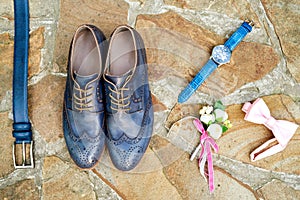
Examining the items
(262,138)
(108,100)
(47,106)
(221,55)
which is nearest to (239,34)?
(221,55)

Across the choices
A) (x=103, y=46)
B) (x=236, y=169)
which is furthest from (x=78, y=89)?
(x=236, y=169)

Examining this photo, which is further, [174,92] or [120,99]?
[174,92]

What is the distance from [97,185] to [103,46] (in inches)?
18.3

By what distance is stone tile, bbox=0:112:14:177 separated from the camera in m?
1.37

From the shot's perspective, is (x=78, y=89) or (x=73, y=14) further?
(x=73, y=14)

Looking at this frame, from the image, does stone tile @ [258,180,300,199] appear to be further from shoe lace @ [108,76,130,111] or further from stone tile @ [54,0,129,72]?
stone tile @ [54,0,129,72]

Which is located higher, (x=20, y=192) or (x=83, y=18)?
(x=83, y=18)

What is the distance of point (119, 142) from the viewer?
1.30 m

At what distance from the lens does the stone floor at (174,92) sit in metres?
1.36

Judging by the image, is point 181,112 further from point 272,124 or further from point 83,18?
point 83,18

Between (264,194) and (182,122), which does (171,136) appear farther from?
(264,194)

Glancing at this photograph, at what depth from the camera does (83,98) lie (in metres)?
1.27

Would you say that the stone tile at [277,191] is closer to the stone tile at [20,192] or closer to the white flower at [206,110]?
the white flower at [206,110]

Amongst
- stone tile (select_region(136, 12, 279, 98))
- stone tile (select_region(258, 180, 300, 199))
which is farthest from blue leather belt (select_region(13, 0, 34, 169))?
stone tile (select_region(258, 180, 300, 199))
